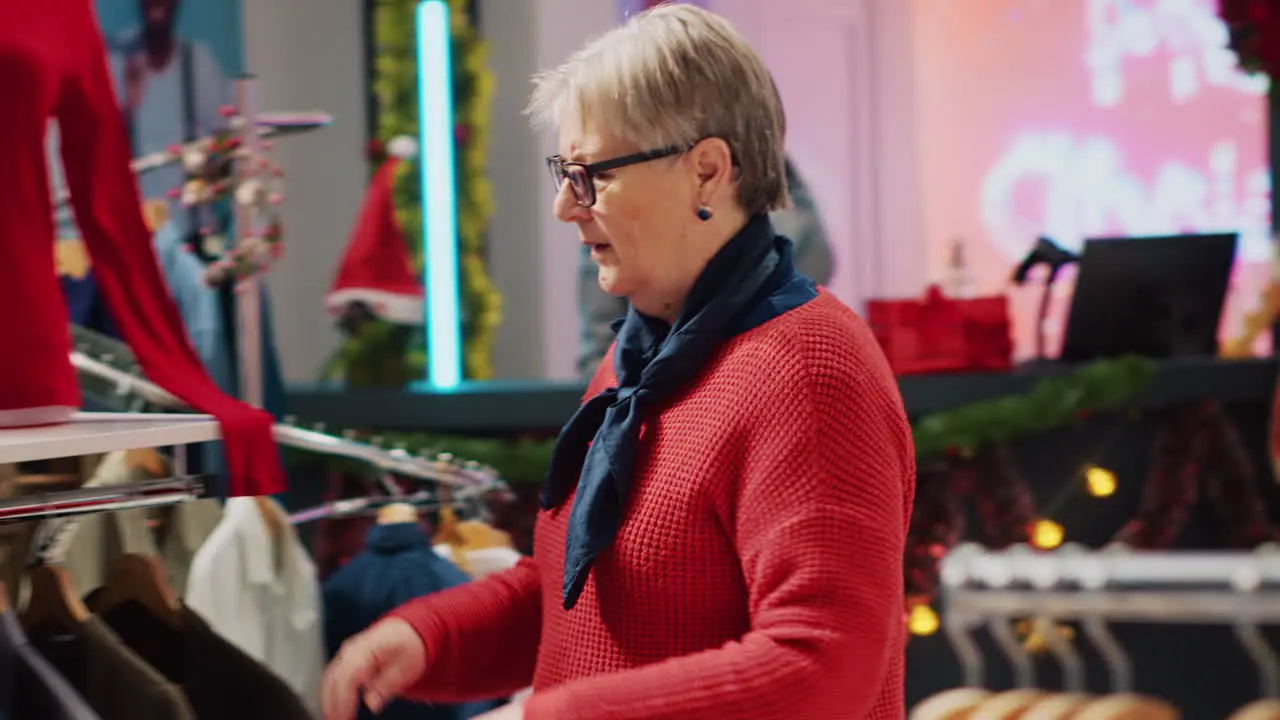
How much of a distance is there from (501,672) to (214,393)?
1.42 ft

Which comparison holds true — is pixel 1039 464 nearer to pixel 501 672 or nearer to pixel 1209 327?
pixel 1209 327

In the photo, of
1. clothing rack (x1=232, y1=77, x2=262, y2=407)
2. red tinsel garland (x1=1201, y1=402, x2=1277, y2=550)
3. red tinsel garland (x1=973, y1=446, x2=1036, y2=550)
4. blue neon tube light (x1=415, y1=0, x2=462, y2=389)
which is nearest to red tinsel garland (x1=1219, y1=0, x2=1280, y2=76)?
red tinsel garland (x1=1201, y1=402, x2=1277, y2=550)

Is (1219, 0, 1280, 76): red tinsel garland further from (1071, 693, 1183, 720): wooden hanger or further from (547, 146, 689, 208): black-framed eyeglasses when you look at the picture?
(547, 146, 689, 208): black-framed eyeglasses

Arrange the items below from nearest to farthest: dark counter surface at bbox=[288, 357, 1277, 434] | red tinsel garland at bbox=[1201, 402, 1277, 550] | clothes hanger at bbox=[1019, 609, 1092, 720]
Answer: clothes hanger at bbox=[1019, 609, 1092, 720] < dark counter surface at bbox=[288, 357, 1277, 434] < red tinsel garland at bbox=[1201, 402, 1277, 550]

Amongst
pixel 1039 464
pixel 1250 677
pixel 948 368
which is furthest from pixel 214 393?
pixel 1250 677

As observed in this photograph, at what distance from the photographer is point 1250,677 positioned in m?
4.07

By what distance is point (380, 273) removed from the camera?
423 cm

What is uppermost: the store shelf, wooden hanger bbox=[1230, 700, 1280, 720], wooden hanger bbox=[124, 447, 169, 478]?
the store shelf

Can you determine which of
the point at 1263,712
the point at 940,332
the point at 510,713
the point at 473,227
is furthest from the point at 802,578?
the point at 473,227

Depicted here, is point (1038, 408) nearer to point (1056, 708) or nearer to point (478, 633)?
point (1056, 708)

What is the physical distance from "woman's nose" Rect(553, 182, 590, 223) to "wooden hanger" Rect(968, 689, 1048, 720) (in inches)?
54.9

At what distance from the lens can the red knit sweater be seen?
44.3 inches

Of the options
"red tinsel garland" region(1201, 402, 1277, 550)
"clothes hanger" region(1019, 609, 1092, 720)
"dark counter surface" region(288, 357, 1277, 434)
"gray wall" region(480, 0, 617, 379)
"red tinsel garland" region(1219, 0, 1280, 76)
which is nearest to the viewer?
"clothes hanger" region(1019, 609, 1092, 720)

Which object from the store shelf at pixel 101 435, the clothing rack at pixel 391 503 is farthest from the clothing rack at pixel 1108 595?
the store shelf at pixel 101 435
